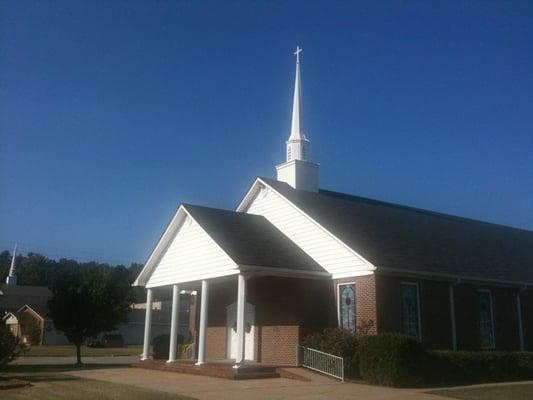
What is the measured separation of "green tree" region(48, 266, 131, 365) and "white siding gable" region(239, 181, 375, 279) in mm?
10167

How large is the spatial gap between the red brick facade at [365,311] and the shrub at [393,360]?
2.00m

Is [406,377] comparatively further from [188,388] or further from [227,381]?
[188,388]

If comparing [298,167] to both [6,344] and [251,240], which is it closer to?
[251,240]

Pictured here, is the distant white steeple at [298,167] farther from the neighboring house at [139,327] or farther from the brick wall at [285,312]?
the neighboring house at [139,327]

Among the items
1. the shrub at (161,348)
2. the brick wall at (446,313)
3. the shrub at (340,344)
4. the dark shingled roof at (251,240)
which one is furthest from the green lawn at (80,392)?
the shrub at (161,348)

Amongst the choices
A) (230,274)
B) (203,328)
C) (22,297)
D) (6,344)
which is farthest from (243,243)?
(22,297)

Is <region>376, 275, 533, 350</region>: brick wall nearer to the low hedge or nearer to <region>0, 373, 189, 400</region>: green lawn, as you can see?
the low hedge

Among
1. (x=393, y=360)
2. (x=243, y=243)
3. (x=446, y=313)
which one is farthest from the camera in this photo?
(x=446, y=313)

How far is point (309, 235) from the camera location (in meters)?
25.1

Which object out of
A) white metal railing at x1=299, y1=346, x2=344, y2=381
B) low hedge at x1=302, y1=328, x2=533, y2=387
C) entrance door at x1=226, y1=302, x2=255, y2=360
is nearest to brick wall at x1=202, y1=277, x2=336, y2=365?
entrance door at x1=226, y1=302, x2=255, y2=360

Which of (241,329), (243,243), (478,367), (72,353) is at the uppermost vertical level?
(243,243)

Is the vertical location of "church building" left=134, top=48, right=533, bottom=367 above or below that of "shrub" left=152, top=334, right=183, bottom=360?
above

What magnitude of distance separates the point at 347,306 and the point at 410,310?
2.55 metres

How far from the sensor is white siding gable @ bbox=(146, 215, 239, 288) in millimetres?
22391
